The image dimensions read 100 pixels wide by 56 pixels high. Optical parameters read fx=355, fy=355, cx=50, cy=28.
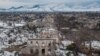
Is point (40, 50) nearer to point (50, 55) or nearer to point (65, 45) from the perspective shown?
point (50, 55)

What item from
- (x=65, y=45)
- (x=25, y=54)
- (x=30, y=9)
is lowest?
(x=30, y=9)

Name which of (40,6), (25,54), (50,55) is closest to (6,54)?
(25,54)

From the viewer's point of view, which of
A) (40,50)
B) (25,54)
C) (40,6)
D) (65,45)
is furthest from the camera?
(40,6)

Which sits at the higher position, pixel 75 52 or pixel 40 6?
pixel 75 52

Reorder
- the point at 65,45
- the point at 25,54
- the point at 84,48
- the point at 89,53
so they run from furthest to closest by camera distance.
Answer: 1. the point at 65,45
2. the point at 84,48
3. the point at 89,53
4. the point at 25,54

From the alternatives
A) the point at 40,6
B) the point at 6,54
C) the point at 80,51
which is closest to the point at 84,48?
the point at 80,51

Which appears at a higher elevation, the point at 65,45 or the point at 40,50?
the point at 40,50

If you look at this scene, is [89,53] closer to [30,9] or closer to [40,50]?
[40,50]

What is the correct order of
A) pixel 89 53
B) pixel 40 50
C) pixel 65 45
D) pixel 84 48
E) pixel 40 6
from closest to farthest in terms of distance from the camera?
1. pixel 40 50
2. pixel 89 53
3. pixel 84 48
4. pixel 65 45
5. pixel 40 6

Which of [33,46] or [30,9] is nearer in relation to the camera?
[33,46]
